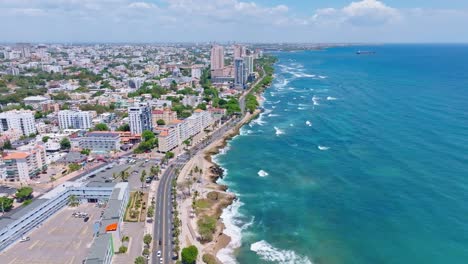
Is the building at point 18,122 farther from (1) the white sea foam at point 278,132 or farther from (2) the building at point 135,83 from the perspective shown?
(2) the building at point 135,83

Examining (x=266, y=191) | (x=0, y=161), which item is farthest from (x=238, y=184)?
(x=0, y=161)

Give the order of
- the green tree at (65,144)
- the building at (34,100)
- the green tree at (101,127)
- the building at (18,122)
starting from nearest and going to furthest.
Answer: the green tree at (65,144)
the building at (18,122)
the green tree at (101,127)
the building at (34,100)

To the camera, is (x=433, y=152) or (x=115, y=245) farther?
(x=433, y=152)

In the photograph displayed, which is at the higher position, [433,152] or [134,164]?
[433,152]

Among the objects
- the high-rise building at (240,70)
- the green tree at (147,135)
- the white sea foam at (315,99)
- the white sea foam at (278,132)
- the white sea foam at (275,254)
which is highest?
the high-rise building at (240,70)

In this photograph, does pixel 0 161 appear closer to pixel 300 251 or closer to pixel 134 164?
pixel 134 164

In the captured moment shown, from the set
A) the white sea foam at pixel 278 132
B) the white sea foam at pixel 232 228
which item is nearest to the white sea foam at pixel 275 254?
the white sea foam at pixel 232 228
